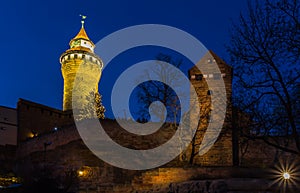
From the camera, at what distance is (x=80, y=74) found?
122 feet

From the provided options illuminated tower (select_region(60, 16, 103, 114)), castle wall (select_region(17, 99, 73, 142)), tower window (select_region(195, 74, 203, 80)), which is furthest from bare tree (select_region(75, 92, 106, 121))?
tower window (select_region(195, 74, 203, 80))

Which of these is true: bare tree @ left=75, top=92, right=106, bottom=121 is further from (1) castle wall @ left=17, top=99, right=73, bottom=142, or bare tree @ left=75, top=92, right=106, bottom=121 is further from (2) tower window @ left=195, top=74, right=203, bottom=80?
(2) tower window @ left=195, top=74, right=203, bottom=80

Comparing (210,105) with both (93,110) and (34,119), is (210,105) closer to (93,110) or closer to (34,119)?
(93,110)

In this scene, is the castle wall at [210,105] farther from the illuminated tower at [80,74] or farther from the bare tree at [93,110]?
the illuminated tower at [80,74]

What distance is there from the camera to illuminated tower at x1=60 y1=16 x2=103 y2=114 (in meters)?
36.5

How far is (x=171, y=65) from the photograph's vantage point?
21.4 meters

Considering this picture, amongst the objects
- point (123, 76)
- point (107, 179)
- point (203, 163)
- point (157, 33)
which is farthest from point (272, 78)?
point (123, 76)

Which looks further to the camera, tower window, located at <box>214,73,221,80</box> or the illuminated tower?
the illuminated tower

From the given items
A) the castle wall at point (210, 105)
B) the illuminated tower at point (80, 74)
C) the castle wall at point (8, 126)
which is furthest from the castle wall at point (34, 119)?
the castle wall at point (210, 105)

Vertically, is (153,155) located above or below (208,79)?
below

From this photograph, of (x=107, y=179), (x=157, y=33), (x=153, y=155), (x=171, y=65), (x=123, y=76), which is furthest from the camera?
(x=123, y=76)

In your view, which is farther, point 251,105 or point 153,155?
point 153,155

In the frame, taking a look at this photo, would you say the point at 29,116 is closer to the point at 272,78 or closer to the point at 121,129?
the point at 121,129

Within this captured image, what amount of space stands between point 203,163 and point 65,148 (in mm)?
7809
